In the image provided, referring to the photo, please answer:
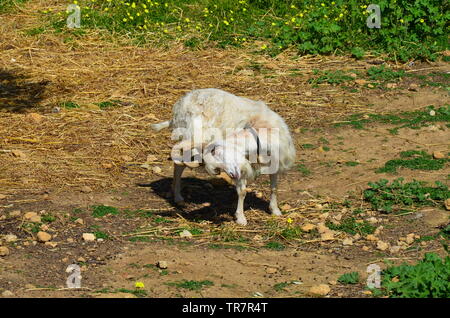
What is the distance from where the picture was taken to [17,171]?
8664mm

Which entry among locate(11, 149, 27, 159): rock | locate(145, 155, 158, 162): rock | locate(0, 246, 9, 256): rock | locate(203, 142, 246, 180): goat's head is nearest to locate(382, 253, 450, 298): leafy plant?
locate(203, 142, 246, 180): goat's head

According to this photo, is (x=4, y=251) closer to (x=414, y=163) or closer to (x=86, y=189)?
(x=86, y=189)

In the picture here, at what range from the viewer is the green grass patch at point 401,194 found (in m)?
7.90

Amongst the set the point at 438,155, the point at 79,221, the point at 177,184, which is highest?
the point at 438,155

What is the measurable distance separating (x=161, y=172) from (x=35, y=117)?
2150 millimetres

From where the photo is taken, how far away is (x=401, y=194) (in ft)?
26.3

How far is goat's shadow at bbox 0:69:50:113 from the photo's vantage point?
427 inches

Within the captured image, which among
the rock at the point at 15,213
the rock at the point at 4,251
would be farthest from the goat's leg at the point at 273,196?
the rock at the point at 4,251

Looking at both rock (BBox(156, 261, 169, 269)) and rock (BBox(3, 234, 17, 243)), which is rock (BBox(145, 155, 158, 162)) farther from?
rock (BBox(156, 261, 169, 269))

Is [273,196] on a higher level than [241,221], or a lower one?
higher

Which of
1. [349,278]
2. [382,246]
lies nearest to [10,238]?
[349,278]

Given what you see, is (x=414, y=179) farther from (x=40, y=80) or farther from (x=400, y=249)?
(x=40, y=80)

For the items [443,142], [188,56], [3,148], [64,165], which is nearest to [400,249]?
[443,142]

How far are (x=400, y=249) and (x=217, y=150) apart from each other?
6.03 ft
